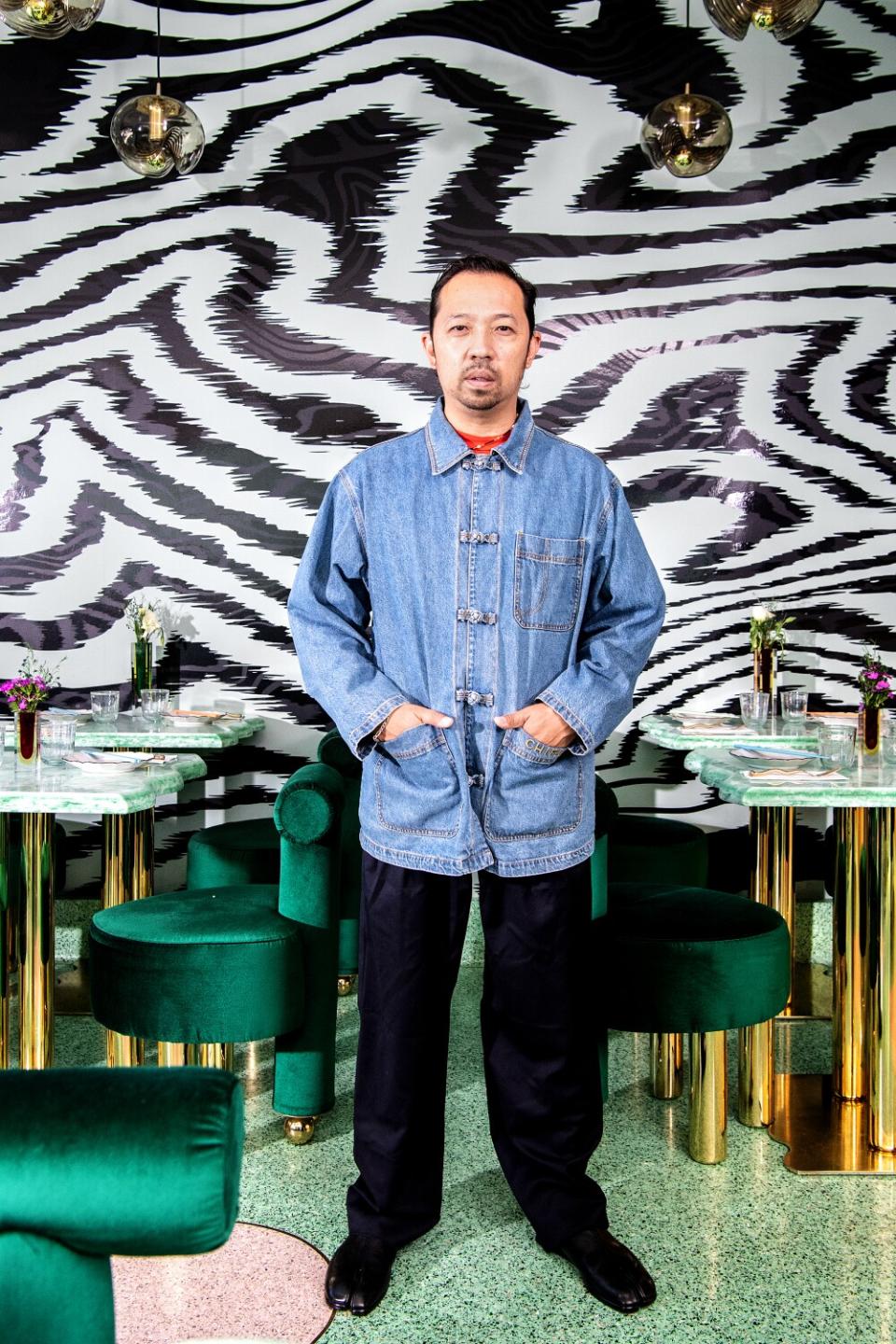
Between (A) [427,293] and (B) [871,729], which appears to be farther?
(A) [427,293]

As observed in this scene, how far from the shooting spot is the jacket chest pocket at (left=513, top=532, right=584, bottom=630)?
7.10 feet

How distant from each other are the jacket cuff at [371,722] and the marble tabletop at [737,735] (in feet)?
5.89

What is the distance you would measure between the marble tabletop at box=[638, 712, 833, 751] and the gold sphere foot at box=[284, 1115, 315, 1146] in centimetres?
161

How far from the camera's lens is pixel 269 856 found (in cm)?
362

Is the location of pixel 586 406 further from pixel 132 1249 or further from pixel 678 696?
pixel 132 1249

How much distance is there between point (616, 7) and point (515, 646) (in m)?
3.43

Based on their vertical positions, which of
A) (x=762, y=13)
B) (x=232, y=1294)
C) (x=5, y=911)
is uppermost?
(x=762, y=13)

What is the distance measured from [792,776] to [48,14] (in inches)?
111

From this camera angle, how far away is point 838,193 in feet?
14.8

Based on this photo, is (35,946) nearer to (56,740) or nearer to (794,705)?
(56,740)

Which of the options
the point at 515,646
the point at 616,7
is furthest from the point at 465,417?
the point at 616,7

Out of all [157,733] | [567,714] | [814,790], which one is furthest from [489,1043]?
[157,733]

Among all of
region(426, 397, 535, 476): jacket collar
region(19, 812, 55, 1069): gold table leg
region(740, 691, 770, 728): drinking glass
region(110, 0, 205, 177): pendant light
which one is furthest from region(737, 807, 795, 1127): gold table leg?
region(110, 0, 205, 177): pendant light

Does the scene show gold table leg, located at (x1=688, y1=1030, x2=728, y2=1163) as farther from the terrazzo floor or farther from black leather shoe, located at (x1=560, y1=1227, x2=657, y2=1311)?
black leather shoe, located at (x1=560, y1=1227, x2=657, y2=1311)
